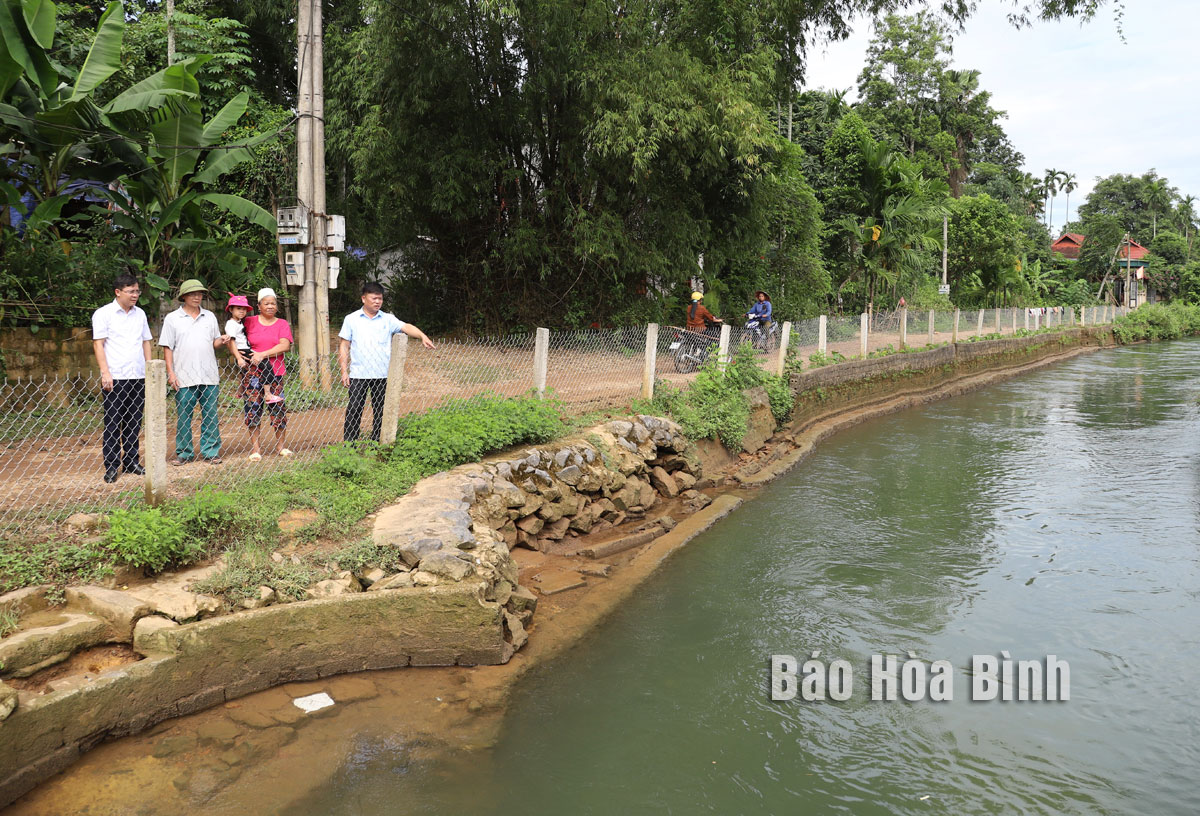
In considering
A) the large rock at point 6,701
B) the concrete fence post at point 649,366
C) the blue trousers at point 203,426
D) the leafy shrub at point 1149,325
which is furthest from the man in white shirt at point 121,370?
the leafy shrub at point 1149,325

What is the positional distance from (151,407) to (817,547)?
6157mm

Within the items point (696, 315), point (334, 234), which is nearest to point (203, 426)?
point (334, 234)

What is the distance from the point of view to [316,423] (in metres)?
8.66

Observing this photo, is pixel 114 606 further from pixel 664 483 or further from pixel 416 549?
pixel 664 483

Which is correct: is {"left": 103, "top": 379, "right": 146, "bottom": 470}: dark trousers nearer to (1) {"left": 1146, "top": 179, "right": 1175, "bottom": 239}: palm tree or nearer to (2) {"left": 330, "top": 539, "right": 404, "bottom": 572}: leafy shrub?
(2) {"left": 330, "top": 539, "right": 404, "bottom": 572}: leafy shrub

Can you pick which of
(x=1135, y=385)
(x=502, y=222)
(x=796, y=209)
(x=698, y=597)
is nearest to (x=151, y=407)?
(x=698, y=597)

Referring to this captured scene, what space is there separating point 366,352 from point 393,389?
40 cm

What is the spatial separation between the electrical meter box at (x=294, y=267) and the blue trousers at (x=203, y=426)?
10.6 ft

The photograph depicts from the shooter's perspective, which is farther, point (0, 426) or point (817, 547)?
point (817, 547)

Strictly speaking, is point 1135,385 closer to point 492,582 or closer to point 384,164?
point 384,164

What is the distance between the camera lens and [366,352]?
7.41 meters

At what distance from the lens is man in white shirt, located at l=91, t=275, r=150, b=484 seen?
6.47m

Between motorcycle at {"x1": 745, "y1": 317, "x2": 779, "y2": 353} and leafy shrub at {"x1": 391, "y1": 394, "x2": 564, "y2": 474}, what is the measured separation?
21.7 feet

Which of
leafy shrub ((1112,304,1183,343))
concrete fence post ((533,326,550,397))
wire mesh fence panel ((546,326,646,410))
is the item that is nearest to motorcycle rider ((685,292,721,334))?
wire mesh fence panel ((546,326,646,410))
